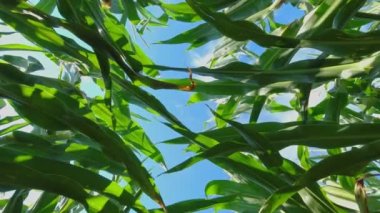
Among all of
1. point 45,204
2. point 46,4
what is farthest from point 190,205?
point 46,4

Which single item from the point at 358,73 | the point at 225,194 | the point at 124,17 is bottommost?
the point at 225,194

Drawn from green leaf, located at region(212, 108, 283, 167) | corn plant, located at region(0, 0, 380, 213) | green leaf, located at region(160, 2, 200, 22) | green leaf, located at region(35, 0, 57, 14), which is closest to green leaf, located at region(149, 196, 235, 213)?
corn plant, located at region(0, 0, 380, 213)

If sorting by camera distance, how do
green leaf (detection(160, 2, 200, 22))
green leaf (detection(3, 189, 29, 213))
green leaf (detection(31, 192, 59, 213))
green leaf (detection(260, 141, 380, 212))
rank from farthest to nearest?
green leaf (detection(160, 2, 200, 22))
green leaf (detection(31, 192, 59, 213))
green leaf (detection(3, 189, 29, 213))
green leaf (detection(260, 141, 380, 212))

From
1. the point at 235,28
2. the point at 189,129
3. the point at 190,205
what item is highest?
the point at 235,28

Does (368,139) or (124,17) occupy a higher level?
(124,17)

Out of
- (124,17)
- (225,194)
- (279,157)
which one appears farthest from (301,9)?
(279,157)

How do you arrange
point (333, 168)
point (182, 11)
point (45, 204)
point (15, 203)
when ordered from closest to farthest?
point (333, 168)
point (15, 203)
point (45, 204)
point (182, 11)

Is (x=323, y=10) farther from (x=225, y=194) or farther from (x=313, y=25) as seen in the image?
(x=225, y=194)

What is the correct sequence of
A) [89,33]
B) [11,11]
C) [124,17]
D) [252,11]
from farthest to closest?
[124,17], [252,11], [11,11], [89,33]

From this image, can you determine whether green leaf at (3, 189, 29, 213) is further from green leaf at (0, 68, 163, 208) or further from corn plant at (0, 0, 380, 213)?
green leaf at (0, 68, 163, 208)

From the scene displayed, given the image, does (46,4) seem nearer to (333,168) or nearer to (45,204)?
(45,204)

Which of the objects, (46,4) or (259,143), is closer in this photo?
(259,143)
